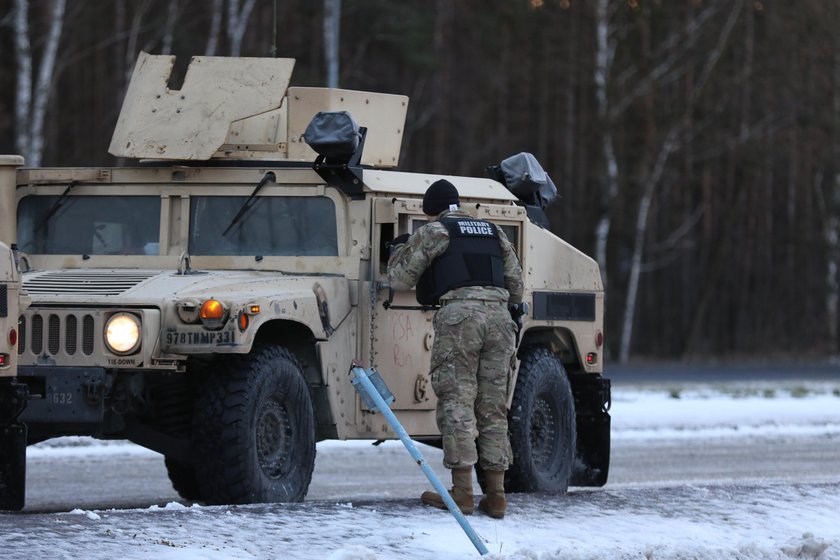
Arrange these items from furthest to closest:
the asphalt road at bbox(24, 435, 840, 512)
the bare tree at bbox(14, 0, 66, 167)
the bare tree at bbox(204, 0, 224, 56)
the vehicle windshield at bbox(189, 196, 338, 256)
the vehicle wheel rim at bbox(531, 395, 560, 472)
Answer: the bare tree at bbox(204, 0, 224, 56)
the bare tree at bbox(14, 0, 66, 167)
the asphalt road at bbox(24, 435, 840, 512)
the vehicle wheel rim at bbox(531, 395, 560, 472)
the vehicle windshield at bbox(189, 196, 338, 256)

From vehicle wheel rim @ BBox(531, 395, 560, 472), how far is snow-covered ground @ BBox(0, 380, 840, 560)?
2.45 feet

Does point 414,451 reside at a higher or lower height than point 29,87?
lower

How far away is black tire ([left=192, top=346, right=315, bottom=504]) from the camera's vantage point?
1007cm

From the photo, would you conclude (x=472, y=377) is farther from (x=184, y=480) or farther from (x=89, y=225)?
(x=184, y=480)

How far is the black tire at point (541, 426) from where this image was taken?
1207 cm

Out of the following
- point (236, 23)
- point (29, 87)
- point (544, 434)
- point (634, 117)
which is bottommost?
point (544, 434)

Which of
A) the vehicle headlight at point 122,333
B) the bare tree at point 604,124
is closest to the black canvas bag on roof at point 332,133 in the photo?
the vehicle headlight at point 122,333

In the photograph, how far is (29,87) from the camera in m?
28.2

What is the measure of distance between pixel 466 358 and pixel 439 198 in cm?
93

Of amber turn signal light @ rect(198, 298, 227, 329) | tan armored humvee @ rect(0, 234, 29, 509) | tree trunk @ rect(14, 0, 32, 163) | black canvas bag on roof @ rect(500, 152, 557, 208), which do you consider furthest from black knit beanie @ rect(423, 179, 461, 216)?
tree trunk @ rect(14, 0, 32, 163)

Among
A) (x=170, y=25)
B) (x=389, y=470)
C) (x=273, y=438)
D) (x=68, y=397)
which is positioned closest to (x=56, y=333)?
(x=68, y=397)

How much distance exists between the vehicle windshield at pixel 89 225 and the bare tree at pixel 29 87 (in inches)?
628

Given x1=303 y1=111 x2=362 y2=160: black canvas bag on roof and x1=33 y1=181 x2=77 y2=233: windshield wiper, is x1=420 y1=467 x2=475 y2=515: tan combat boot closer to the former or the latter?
x1=303 y1=111 x2=362 y2=160: black canvas bag on roof

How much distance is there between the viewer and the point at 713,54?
39.2m
